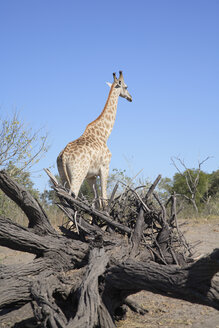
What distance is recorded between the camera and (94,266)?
157 inches

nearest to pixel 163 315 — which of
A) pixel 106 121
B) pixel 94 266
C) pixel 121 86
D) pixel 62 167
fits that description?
pixel 94 266

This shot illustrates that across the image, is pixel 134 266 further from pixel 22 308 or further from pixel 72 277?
pixel 22 308

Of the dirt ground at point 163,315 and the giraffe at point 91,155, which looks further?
the giraffe at point 91,155

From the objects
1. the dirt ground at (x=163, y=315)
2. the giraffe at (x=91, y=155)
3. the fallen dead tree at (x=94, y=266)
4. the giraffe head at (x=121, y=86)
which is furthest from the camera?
the giraffe head at (x=121, y=86)

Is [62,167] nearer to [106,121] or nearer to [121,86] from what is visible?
[106,121]

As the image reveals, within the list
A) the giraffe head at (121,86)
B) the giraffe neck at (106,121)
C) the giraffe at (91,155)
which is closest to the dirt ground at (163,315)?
the giraffe at (91,155)

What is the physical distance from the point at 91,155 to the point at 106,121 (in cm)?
167

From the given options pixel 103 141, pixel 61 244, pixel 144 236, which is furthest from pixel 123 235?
pixel 103 141

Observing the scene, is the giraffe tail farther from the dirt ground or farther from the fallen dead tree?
the dirt ground

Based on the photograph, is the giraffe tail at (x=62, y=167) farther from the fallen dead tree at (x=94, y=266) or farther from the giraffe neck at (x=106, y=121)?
the fallen dead tree at (x=94, y=266)

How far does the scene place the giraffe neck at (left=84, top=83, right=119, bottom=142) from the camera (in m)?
9.59

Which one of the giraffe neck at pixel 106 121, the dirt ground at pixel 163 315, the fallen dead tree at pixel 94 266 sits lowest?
the dirt ground at pixel 163 315

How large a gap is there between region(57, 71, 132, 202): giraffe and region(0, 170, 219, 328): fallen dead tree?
269cm

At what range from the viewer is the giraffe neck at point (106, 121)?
31.4 feet
